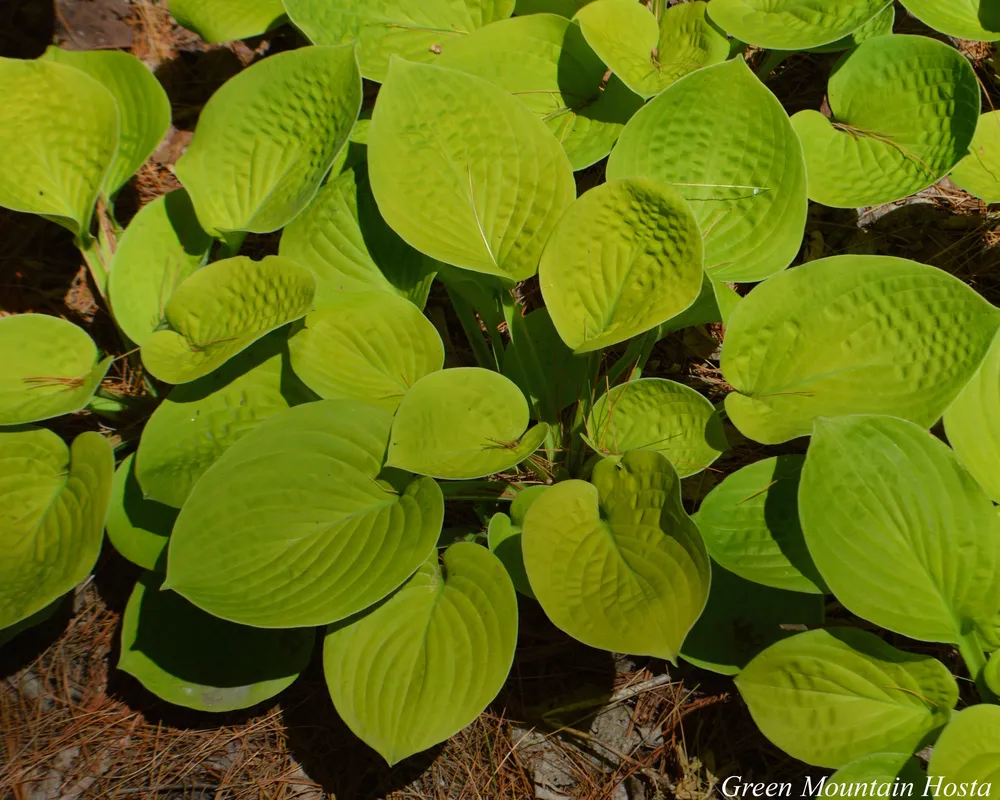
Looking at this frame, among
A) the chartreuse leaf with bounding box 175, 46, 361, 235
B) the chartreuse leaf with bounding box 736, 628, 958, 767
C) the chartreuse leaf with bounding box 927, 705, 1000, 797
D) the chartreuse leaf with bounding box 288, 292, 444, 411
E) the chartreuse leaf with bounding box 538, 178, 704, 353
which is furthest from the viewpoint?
the chartreuse leaf with bounding box 175, 46, 361, 235

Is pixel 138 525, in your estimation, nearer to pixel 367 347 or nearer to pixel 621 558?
pixel 367 347

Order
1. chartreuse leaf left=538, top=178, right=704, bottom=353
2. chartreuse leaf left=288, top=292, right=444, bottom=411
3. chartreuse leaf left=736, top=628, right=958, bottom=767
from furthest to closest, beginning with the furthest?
chartreuse leaf left=288, top=292, right=444, bottom=411, chartreuse leaf left=538, top=178, right=704, bottom=353, chartreuse leaf left=736, top=628, right=958, bottom=767

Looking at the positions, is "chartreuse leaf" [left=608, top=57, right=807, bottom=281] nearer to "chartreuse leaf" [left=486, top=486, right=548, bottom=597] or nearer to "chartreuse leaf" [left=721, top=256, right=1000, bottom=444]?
"chartreuse leaf" [left=721, top=256, right=1000, bottom=444]

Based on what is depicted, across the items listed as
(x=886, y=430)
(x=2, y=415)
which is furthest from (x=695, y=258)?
(x=2, y=415)

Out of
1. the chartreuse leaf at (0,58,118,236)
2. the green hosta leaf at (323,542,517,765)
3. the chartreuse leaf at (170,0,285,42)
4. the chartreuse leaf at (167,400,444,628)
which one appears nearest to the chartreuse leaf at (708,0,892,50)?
the chartreuse leaf at (170,0,285,42)

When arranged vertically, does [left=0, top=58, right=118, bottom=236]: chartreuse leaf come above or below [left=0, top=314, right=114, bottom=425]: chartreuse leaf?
above

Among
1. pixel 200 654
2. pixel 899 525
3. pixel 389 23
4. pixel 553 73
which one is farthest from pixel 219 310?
pixel 899 525
